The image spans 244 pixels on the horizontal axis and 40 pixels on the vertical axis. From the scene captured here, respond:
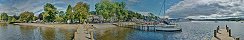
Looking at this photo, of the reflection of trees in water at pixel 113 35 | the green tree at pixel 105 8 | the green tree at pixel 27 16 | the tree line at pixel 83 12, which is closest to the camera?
the reflection of trees in water at pixel 113 35

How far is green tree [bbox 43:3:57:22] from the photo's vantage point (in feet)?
226

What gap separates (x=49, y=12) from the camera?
6950cm

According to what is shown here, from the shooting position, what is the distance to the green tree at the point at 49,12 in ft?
226

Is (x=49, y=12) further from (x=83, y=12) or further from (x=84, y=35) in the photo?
(x=84, y=35)

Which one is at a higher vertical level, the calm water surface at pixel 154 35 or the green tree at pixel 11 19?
the green tree at pixel 11 19

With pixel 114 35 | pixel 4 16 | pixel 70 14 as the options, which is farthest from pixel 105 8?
pixel 4 16

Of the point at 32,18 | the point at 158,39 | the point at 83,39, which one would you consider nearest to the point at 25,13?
the point at 32,18

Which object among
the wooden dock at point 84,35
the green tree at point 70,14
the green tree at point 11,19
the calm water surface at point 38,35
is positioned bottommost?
the calm water surface at point 38,35

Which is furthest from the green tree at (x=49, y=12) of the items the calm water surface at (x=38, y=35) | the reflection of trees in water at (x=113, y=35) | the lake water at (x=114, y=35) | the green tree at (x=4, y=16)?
the green tree at (x=4, y=16)

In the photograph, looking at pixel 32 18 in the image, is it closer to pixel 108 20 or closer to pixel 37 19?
pixel 37 19

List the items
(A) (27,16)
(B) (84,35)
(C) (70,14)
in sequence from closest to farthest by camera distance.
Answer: (B) (84,35) → (C) (70,14) → (A) (27,16)

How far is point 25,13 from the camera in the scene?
92125 mm

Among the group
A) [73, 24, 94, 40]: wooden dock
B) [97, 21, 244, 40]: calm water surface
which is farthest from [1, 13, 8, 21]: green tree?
[73, 24, 94, 40]: wooden dock

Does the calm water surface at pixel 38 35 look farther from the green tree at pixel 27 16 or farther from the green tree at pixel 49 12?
the green tree at pixel 27 16
